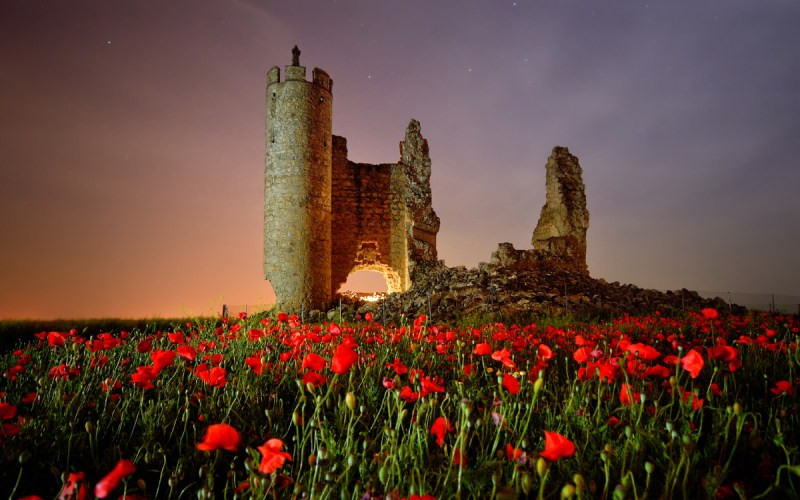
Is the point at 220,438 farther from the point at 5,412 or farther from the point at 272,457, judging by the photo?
the point at 5,412

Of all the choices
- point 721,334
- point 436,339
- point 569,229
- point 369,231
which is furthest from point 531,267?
point 436,339

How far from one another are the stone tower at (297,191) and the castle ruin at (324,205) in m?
0.03

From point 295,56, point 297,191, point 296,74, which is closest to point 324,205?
point 297,191

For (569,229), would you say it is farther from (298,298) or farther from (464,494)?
(464,494)

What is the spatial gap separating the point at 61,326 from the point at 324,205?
8968 millimetres

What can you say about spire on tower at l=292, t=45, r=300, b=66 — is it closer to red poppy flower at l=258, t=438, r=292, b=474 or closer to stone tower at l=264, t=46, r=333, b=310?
stone tower at l=264, t=46, r=333, b=310

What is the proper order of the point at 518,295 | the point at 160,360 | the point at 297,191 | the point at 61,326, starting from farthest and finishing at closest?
the point at 297,191 → the point at 518,295 → the point at 61,326 → the point at 160,360

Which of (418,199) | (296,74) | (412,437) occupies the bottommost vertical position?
(412,437)

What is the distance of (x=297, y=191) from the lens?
47.4ft

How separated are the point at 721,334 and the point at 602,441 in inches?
159

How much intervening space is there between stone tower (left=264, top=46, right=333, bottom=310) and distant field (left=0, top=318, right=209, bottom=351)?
603 cm

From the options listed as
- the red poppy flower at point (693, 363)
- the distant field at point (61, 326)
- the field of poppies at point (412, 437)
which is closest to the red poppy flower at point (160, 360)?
the field of poppies at point (412, 437)

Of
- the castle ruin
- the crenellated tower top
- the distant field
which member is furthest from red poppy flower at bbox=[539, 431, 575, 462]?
the crenellated tower top

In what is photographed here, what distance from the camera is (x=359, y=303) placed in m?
15.8
